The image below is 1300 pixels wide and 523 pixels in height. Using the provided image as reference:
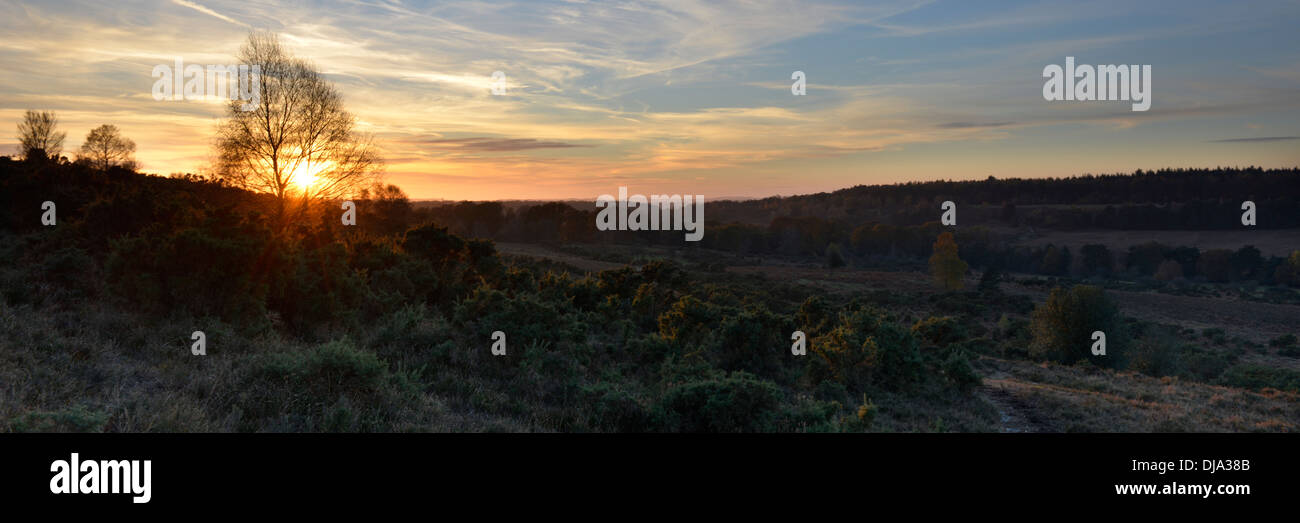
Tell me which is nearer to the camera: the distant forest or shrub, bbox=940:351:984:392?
shrub, bbox=940:351:984:392

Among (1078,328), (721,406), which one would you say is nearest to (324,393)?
(721,406)

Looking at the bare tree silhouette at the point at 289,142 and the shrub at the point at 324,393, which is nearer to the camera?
the shrub at the point at 324,393

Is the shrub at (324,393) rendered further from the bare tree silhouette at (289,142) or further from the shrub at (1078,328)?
the shrub at (1078,328)

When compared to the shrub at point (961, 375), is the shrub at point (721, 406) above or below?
above

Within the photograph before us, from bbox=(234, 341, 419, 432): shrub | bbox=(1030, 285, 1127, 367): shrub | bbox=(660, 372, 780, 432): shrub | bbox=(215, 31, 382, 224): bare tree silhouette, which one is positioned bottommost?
bbox=(1030, 285, 1127, 367): shrub

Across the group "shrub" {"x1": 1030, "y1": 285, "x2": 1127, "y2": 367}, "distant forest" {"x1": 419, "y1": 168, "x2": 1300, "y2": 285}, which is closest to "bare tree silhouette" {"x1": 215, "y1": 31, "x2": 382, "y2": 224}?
"shrub" {"x1": 1030, "y1": 285, "x2": 1127, "y2": 367}

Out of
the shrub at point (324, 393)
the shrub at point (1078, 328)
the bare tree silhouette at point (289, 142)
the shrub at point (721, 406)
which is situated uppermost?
the bare tree silhouette at point (289, 142)

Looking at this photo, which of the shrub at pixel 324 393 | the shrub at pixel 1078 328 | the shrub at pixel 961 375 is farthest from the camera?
the shrub at pixel 1078 328

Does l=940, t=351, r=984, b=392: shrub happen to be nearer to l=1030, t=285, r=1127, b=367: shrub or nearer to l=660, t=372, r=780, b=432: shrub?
l=660, t=372, r=780, b=432: shrub

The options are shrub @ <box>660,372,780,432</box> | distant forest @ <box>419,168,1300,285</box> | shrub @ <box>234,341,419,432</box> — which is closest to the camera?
shrub @ <box>234,341,419,432</box>

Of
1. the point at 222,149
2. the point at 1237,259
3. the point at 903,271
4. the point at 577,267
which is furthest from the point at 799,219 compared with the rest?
the point at 222,149

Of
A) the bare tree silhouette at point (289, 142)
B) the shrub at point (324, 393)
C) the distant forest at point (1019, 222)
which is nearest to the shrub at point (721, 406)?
the shrub at point (324, 393)
